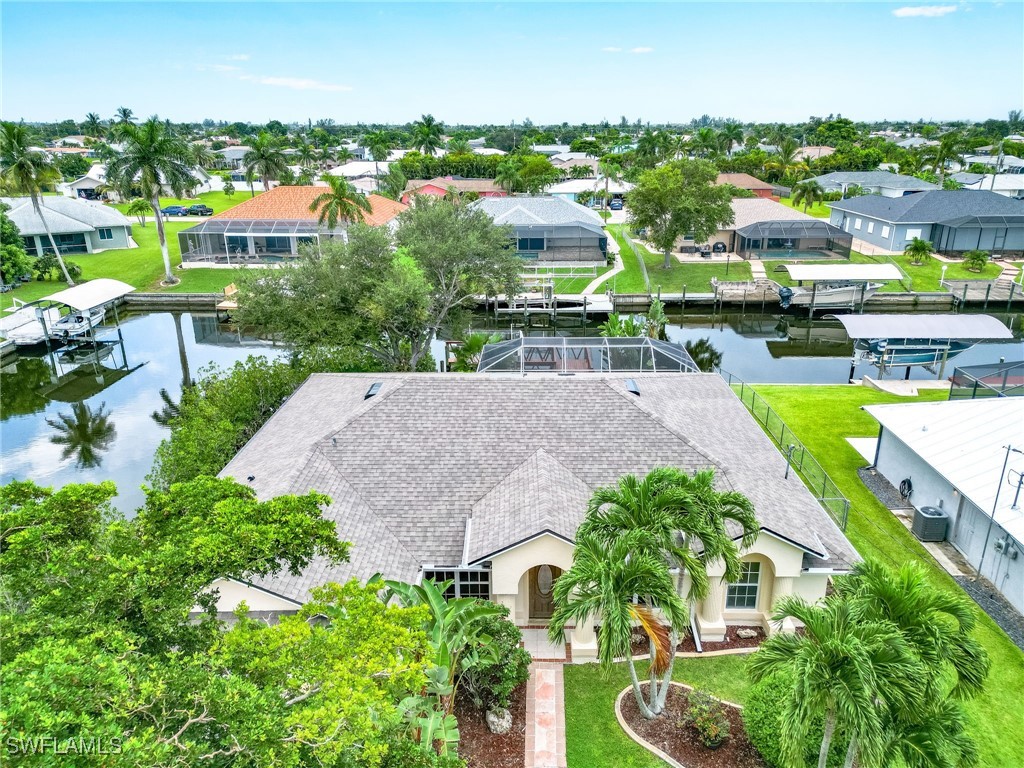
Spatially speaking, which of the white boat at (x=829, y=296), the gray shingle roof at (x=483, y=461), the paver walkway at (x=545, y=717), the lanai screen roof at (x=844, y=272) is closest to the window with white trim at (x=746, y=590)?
the gray shingle roof at (x=483, y=461)

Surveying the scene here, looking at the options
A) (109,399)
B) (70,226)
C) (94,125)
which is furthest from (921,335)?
(94,125)

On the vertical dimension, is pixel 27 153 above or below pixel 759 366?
above

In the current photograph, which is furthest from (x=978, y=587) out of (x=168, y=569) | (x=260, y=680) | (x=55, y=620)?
(x=55, y=620)

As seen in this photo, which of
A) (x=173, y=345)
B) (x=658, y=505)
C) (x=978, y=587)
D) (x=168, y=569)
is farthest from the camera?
(x=173, y=345)

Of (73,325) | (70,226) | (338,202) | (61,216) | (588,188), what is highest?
(338,202)

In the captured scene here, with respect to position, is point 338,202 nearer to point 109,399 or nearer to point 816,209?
point 109,399

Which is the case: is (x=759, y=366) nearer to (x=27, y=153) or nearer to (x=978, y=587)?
(x=978, y=587)

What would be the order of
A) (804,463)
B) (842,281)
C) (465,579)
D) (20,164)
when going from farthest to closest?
1. (842,281)
2. (20,164)
3. (804,463)
4. (465,579)
